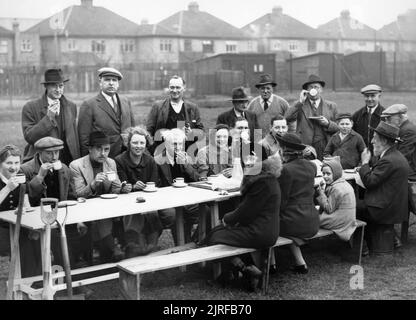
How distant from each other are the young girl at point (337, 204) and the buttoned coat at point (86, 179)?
7.62 ft

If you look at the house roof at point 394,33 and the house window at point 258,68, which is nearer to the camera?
the house window at point 258,68

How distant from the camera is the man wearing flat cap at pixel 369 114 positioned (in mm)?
8359

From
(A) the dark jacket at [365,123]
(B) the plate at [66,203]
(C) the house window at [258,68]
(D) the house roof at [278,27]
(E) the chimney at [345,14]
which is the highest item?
(E) the chimney at [345,14]

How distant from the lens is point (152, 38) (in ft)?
143

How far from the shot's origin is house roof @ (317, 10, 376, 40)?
164ft

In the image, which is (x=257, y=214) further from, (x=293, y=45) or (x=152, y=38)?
(x=293, y=45)

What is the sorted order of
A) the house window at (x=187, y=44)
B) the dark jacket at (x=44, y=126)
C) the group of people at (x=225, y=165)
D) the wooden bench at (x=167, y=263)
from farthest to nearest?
the house window at (x=187, y=44), the dark jacket at (x=44, y=126), the group of people at (x=225, y=165), the wooden bench at (x=167, y=263)

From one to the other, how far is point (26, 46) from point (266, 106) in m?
36.1

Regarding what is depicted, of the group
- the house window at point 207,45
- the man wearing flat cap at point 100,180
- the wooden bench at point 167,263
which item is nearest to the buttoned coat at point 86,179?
the man wearing flat cap at point 100,180

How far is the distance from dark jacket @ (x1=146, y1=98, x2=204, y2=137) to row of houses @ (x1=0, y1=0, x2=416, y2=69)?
30750mm

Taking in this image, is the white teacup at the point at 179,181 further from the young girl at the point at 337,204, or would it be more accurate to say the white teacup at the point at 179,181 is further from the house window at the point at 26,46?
the house window at the point at 26,46

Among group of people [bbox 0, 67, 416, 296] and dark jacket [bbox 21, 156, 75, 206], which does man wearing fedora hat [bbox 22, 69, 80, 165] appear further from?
dark jacket [bbox 21, 156, 75, 206]

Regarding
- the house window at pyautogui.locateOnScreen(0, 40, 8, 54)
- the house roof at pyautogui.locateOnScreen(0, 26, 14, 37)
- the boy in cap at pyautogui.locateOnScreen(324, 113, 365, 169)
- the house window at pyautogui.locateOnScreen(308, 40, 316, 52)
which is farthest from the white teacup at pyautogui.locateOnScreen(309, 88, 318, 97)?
the house window at pyautogui.locateOnScreen(308, 40, 316, 52)
